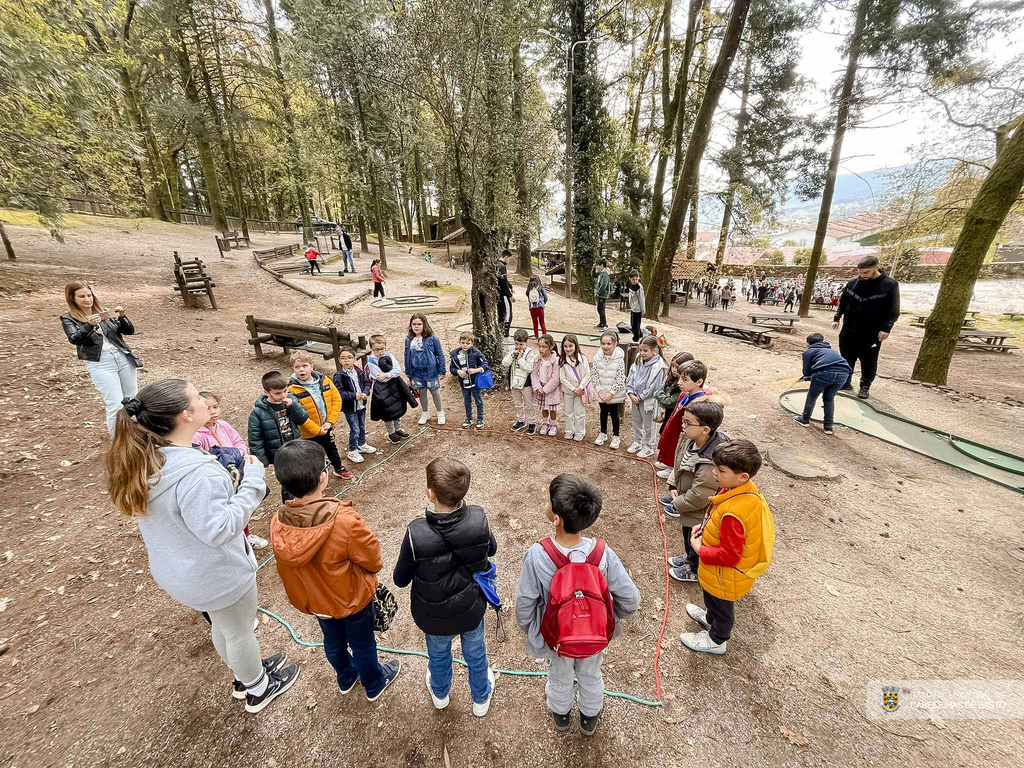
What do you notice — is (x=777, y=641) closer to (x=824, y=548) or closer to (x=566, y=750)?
A: (x=824, y=548)

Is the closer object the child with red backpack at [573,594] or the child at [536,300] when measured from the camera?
the child with red backpack at [573,594]

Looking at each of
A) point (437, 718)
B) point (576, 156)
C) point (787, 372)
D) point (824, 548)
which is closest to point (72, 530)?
point (437, 718)

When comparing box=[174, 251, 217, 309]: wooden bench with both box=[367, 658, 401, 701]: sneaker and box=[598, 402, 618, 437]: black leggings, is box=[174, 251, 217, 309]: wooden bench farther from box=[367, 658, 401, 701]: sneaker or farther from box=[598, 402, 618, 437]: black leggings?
box=[367, 658, 401, 701]: sneaker

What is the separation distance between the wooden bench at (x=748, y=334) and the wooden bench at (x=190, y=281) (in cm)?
1724

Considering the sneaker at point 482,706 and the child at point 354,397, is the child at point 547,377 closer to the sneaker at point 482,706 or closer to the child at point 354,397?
the child at point 354,397

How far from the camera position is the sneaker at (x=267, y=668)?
275 cm

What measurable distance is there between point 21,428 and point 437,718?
294 inches

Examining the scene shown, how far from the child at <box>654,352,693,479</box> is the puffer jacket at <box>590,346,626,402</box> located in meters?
0.57

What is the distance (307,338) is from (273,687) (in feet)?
21.6

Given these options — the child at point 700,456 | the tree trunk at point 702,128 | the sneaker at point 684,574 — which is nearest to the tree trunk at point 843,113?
the tree trunk at point 702,128

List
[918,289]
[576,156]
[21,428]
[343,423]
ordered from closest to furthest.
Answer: [21,428] < [343,423] < [576,156] < [918,289]

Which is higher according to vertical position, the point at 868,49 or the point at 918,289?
the point at 868,49

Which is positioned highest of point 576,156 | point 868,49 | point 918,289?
point 868,49

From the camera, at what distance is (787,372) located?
9039mm
